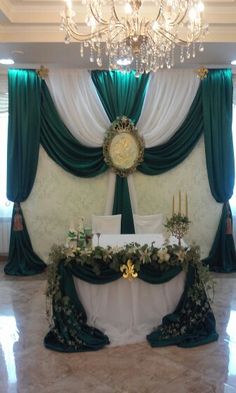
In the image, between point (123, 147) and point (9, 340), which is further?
point (123, 147)

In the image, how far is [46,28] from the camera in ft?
12.7

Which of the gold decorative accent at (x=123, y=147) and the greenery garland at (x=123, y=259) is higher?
the gold decorative accent at (x=123, y=147)

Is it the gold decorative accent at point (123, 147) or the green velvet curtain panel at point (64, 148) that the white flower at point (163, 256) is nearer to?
the gold decorative accent at point (123, 147)

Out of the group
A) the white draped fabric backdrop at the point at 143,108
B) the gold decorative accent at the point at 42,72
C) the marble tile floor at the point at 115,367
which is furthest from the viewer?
the white draped fabric backdrop at the point at 143,108

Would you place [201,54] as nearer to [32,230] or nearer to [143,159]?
[143,159]

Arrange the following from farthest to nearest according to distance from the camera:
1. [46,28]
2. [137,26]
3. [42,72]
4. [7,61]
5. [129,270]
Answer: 1. [42,72]
2. [7,61]
3. [46,28]
4. [129,270]
5. [137,26]

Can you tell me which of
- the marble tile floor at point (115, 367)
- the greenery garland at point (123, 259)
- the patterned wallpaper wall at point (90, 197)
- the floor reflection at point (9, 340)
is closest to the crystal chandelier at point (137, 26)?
the greenery garland at point (123, 259)

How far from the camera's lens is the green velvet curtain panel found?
17.0 ft

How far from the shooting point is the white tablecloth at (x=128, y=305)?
328 centimetres

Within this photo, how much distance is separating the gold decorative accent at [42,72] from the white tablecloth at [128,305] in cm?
314

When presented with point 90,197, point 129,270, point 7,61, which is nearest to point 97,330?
point 129,270

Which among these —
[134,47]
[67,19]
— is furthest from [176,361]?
[67,19]

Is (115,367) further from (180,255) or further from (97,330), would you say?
(180,255)

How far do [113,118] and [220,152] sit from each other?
5.32ft
